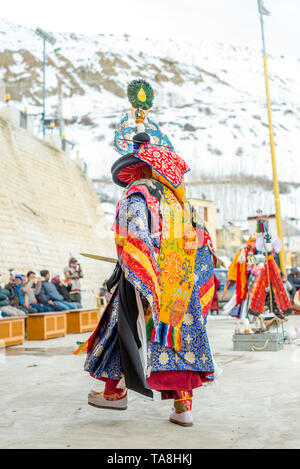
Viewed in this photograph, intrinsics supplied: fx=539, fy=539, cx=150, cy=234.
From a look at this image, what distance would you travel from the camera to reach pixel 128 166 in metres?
3.27

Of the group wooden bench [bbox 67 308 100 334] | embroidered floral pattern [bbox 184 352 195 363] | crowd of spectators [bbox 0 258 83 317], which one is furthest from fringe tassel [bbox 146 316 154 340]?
wooden bench [bbox 67 308 100 334]

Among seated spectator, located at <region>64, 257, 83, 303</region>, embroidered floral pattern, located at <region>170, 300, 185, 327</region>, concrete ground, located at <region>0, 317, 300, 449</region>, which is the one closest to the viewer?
concrete ground, located at <region>0, 317, 300, 449</region>

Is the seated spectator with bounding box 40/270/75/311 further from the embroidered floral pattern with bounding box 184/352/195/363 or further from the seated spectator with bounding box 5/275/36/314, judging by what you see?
the embroidered floral pattern with bounding box 184/352/195/363

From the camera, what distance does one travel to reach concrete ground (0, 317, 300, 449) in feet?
8.42

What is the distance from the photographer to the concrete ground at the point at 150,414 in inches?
101

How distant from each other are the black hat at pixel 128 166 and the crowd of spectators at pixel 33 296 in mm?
5118

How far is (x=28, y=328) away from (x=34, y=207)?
36.8 feet

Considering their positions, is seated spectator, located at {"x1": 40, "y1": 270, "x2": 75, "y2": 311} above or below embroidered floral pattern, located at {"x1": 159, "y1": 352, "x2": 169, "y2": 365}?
above

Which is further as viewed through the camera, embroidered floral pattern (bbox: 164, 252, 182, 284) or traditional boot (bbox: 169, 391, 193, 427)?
embroidered floral pattern (bbox: 164, 252, 182, 284)

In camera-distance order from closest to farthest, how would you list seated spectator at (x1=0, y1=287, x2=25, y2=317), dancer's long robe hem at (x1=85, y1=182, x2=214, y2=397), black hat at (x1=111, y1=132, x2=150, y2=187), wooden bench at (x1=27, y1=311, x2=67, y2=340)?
dancer's long robe hem at (x1=85, y1=182, x2=214, y2=397), black hat at (x1=111, y1=132, x2=150, y2=187), seated spectator at (x1=0, y1=287, x2=25, y2=317), wooden bench at (x1=27, y1=311, x2=67, y2=340)

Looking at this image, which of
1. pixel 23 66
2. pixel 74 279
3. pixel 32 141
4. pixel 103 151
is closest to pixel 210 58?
pixel 23 66

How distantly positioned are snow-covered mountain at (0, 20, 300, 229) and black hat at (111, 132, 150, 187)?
76.2m

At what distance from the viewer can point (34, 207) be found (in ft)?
64.5
